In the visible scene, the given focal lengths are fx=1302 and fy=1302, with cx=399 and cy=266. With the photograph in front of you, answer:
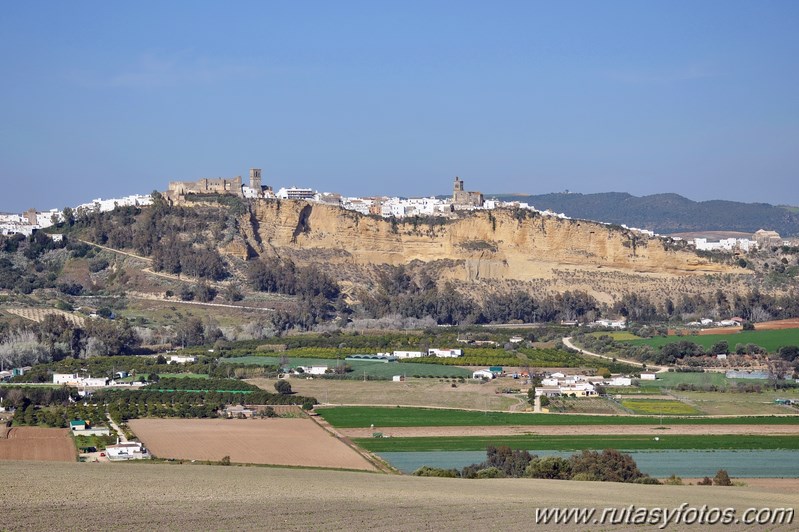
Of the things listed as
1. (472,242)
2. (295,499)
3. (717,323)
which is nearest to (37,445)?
(295,499)

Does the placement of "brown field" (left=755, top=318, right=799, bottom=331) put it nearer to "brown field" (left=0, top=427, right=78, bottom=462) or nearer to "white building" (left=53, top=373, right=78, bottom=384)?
"white building" (left=53, top=373, right=78, bottom=384)

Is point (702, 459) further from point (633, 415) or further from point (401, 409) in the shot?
point (401, 409)

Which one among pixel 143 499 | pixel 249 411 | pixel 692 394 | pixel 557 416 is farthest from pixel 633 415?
pixel 143 499

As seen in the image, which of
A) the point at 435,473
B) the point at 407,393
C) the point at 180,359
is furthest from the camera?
the point at 180,359

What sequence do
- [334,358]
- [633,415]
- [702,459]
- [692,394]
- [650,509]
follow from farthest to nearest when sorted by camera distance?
1. [334,358]
2. [692,394]
3. [633,415]
4. [702,459]
5. [650,509]

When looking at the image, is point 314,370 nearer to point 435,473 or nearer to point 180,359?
point 180,359

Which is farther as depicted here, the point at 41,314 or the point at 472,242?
the point at 472,242

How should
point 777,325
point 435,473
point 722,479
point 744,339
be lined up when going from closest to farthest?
point 722,479
point 435,473
point 744,339
point 777,325
